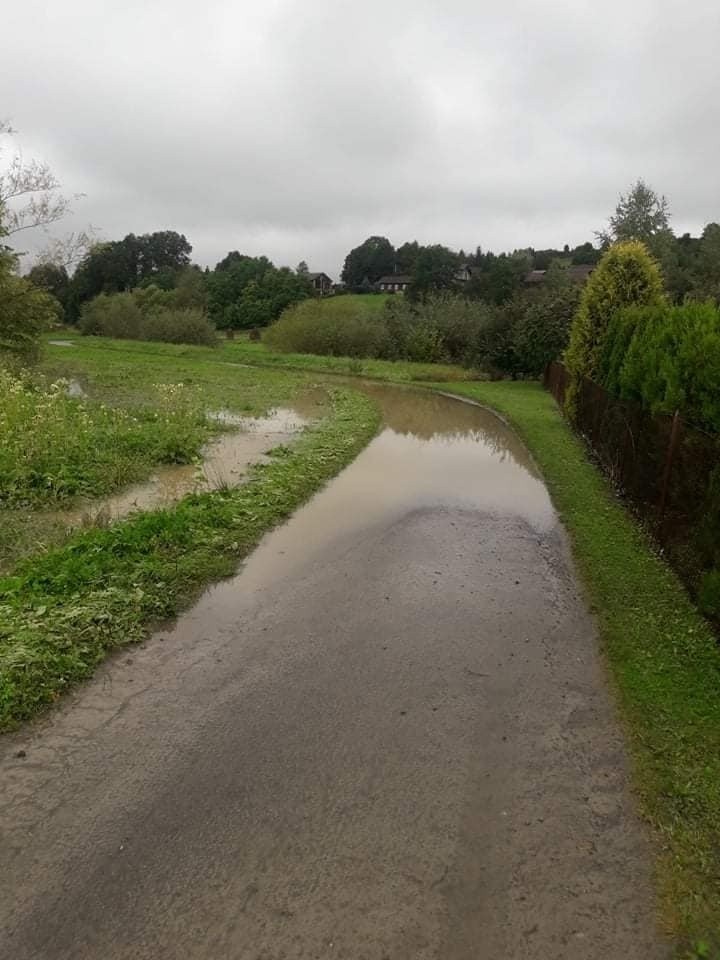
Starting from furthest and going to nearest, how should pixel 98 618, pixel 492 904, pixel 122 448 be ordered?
pixel 122 448 < pixel 98 618 < pixel 492 904

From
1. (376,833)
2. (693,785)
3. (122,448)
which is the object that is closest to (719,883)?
(693,785)

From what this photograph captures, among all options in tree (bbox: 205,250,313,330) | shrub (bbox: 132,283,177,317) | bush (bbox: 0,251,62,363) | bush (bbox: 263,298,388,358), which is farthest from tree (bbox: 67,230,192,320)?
bush (bbox: 0,251,62,363)

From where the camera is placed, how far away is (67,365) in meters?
30.4

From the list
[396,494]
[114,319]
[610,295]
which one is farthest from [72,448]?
[114,319]

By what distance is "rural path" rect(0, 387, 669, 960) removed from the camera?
283 centimetres

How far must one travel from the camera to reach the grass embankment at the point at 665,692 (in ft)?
10.2

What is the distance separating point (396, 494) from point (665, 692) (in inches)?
236

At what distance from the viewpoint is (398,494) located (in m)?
10.3

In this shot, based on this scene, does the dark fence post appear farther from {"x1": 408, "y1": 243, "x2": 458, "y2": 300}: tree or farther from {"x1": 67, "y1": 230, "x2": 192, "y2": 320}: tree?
{"x1": 67, "y1": 230, "x2": 192, "y2": 320}: tree

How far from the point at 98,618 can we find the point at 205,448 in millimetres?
7875

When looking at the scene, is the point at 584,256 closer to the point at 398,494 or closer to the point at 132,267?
the point at 132,267

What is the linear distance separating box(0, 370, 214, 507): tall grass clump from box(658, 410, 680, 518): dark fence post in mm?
7959

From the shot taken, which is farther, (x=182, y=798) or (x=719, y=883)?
(x=182, y=798)

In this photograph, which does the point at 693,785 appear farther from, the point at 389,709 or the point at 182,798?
the point at 182,798
